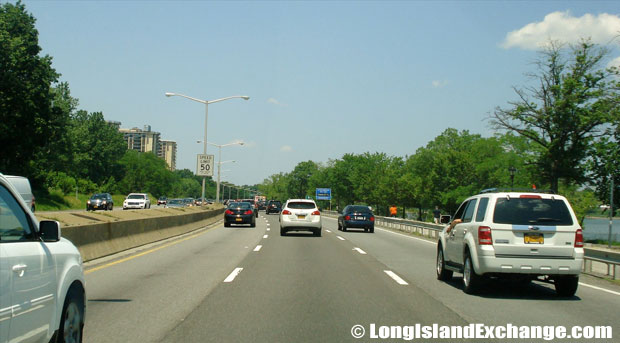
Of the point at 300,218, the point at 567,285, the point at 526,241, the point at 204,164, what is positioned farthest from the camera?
the point at 204,164

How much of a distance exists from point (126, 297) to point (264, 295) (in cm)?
216

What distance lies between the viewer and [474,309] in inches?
341

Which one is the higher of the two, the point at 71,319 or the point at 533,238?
the point at 533,238

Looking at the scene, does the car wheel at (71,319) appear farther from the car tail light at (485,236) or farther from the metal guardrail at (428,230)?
the metal guardrail at (428,230)

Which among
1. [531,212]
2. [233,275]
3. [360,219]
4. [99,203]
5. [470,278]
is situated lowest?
[233,275]

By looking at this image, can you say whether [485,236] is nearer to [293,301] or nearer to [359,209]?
[293,301]

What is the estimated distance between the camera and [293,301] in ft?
29.8

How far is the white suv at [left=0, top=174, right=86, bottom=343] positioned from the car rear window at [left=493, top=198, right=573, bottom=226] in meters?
7.03

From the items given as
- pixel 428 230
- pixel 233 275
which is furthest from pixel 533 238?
pixel 428 230

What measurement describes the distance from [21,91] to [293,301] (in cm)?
4470

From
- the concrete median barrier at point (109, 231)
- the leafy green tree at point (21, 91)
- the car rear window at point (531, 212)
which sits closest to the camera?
the car rear window at point (531, 212)

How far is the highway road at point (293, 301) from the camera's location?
6.97 meters

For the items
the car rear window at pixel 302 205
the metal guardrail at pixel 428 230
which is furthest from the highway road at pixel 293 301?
the car rear window at pixel 302 205

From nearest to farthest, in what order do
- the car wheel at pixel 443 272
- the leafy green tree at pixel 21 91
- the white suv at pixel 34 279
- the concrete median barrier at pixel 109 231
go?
the white suv at pixel 34 279 < the car wheel at pixel 443 272 < the concrete median barrier at pixel 109 231 < the leafy green tree at pixel 21 91
